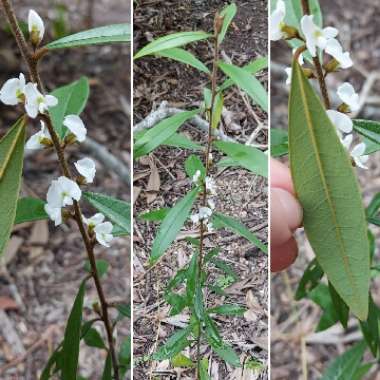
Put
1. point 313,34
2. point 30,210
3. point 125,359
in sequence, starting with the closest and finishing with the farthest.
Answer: point 313,34 → point 30,210 → point 125,359

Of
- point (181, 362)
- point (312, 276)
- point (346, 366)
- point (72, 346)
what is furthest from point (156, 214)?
point (346, 366)

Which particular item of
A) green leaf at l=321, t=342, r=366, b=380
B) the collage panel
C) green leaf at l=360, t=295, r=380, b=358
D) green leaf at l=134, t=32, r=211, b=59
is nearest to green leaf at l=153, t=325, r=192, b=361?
the collage panel

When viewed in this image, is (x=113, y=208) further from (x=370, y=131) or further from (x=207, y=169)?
(x=370, y=131)

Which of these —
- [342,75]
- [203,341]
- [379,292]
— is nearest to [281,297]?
[379,292]

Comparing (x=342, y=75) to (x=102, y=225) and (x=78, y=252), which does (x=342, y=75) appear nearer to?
(x=78, y=252)

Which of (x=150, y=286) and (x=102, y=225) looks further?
(x=102, y=225)

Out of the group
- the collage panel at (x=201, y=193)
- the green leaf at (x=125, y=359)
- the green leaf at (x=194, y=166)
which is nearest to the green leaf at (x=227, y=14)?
the collage panel at (x=201, y=193)

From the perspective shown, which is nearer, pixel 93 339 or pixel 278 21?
pixel 278 21
